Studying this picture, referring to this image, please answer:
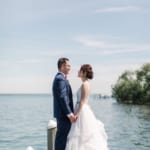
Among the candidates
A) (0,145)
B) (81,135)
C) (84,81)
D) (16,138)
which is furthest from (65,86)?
(16,138)

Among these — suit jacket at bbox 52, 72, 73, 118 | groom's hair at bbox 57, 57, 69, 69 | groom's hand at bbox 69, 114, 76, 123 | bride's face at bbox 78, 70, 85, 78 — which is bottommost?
groom's hand at bbox 69, 114, 76, 123

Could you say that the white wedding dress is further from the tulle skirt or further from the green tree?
the green tree

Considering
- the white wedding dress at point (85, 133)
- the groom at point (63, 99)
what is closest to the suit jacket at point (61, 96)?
the groom at point (63, 99)

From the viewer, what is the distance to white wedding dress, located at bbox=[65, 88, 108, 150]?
7547 mm

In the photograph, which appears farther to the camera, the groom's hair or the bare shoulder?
the bare shoulder

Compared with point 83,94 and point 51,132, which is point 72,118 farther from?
point 51,132

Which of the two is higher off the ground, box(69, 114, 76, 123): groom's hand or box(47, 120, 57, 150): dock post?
box(69, 114, 76, 123): groom's hand

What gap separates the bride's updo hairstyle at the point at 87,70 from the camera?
24.0 feet

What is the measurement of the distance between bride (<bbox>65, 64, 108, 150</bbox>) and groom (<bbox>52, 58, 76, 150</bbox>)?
0.14m

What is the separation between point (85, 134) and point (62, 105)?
81 cm

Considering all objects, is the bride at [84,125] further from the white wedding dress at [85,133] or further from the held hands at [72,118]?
the held hands at [72,118]

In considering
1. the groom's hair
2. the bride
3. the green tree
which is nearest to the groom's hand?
the bride

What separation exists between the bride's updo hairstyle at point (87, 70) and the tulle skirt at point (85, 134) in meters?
0.55

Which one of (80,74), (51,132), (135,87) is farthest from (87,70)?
(135,87)
